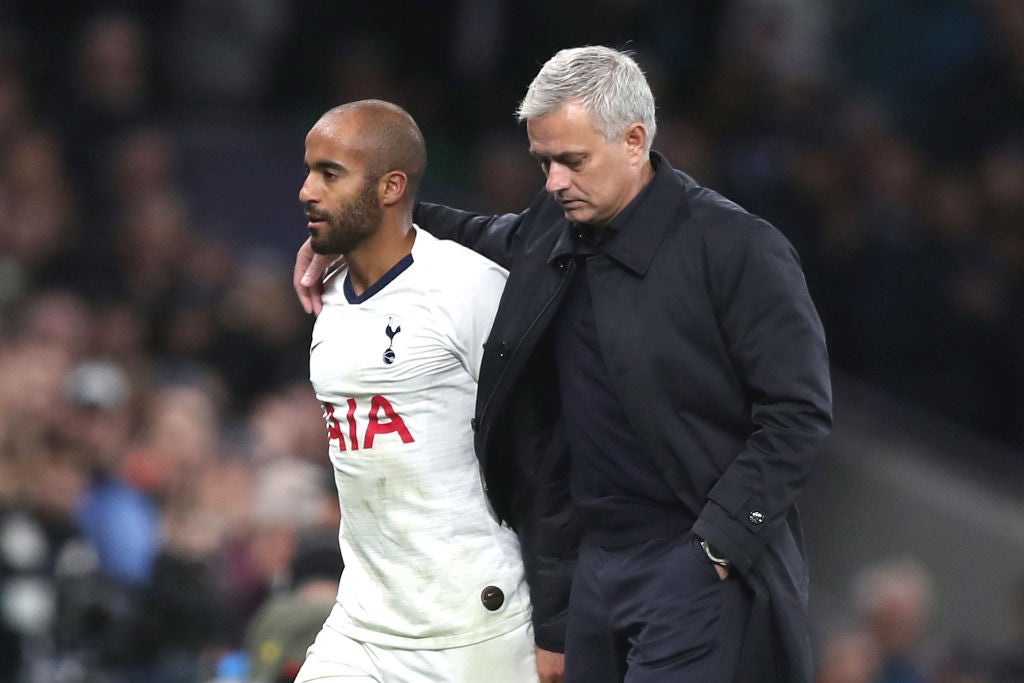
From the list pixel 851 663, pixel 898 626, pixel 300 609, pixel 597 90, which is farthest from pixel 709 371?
pixel 898 626

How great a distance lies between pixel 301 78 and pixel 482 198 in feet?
4.59

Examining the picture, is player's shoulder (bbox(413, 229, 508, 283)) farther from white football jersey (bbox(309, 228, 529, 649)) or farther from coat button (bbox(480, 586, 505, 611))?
coat button (bbox(480, 586, 505, 611))

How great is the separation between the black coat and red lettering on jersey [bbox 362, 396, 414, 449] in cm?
16

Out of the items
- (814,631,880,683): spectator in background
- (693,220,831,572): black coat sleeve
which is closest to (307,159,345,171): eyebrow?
(693,220,831,572): black coat sleeve

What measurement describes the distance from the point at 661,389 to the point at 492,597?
646 mm

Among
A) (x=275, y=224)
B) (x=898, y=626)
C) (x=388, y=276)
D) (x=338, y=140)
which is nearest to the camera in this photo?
(x=338, y=140)

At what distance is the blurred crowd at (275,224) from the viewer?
7090 millimetres

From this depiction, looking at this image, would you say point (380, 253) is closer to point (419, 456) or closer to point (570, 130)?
point (419, 456)

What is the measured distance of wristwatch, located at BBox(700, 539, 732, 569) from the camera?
142 inches

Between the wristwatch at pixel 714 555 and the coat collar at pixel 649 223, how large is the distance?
1.80 ft

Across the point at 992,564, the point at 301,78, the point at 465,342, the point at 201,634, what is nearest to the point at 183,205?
the point at 301,78

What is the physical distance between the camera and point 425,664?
3965mm

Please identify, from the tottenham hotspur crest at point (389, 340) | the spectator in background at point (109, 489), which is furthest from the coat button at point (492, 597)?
the spectator in background at point (109, 489)

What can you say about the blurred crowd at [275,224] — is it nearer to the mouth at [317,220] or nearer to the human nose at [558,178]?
the mouth at [317,220]
